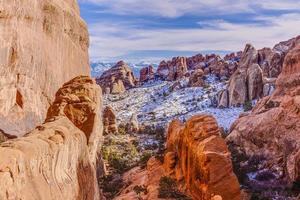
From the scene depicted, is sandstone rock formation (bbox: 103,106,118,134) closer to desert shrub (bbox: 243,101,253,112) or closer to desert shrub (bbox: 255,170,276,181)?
desert shrub (bbox: 243,101,253,112)

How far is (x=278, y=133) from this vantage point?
34.9m

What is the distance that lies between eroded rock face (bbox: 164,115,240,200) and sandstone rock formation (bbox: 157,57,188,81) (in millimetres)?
107933

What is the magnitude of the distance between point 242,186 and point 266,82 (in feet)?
152

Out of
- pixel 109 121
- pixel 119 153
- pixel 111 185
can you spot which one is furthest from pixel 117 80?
pixel 111 185

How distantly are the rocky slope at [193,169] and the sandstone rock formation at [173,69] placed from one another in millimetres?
103761

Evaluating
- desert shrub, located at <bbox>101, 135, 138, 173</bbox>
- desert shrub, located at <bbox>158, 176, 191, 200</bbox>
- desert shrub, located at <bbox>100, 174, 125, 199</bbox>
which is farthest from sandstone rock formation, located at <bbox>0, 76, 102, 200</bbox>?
desert shrub, located at <bbox>101, 135, 138, 173</bbox>

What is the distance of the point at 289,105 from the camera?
117ft

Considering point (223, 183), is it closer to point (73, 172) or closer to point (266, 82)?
point (73, 172)

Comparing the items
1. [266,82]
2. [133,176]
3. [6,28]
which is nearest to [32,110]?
[6,28]

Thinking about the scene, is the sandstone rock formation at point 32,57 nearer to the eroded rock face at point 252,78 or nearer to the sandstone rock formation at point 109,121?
the sandstone rock formation at point 109,121

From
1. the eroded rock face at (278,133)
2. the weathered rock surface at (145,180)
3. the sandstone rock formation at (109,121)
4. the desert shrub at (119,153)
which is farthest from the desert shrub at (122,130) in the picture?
the weathered rock surface at (145,180)

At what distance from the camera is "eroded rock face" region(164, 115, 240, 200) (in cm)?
2198

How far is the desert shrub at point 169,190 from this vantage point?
26.1 meters

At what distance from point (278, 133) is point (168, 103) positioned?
7131cm
